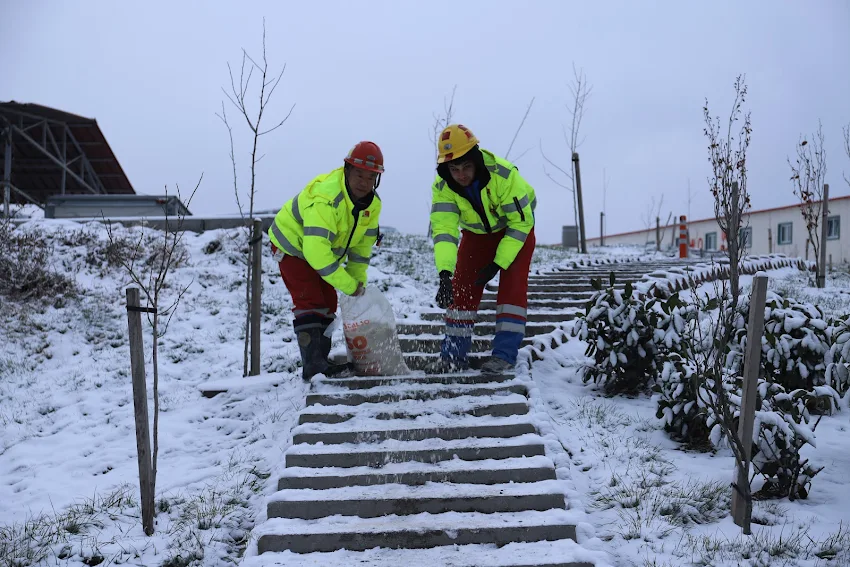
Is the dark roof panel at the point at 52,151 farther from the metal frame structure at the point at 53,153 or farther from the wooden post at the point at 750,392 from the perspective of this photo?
the wooden post at the point at 750,392

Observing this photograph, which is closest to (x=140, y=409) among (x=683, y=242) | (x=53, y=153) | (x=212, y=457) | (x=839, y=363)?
(x=212, y=457)

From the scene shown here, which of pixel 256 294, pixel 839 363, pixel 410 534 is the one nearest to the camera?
pixel 410 534

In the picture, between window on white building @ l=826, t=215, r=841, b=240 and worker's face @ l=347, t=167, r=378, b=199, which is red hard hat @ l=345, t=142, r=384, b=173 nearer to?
worker's face @ l=347, t=167, r=378, b=199

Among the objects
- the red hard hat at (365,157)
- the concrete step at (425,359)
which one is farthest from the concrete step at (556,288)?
the red hard hat at (365,157)

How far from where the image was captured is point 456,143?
4.55m

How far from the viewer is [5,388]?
607cm

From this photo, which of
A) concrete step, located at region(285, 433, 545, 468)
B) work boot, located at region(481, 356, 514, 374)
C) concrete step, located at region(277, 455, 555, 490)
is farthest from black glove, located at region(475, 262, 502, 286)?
concrete step, located at region(277, 455, 555, 490)

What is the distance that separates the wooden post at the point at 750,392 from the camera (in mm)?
3182

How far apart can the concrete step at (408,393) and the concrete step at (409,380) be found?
14 centimetres

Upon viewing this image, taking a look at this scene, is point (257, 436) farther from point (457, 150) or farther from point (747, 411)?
point (747, 411)

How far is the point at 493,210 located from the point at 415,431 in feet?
6.13

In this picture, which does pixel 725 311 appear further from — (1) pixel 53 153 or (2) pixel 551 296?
(1) pixel 53 153

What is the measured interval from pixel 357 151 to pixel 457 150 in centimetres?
74

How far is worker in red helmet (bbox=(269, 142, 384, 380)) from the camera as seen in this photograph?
448 cm
